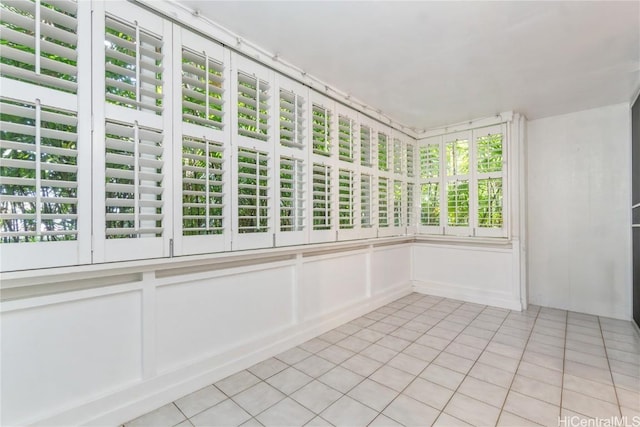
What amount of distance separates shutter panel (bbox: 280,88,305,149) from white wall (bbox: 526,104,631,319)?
3.33 metres

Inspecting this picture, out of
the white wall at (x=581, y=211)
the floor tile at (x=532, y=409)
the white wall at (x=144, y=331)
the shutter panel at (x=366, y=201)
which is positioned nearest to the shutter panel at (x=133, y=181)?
the white wall at (x=144, y=331)

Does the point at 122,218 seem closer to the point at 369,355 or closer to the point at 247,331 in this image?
the point at 247,331

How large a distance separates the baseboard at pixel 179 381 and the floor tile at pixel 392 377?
82 cm

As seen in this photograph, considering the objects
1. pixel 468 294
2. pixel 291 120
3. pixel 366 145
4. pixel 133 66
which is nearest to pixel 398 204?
pixel 366 145

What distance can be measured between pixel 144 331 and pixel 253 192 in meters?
1.20

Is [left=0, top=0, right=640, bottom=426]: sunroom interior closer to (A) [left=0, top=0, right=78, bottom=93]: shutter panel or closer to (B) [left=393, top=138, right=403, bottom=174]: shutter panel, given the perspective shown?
(A) [left=0, top=0, right=78, bottom=93]: shutter panel

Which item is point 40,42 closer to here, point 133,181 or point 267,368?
point 133,181

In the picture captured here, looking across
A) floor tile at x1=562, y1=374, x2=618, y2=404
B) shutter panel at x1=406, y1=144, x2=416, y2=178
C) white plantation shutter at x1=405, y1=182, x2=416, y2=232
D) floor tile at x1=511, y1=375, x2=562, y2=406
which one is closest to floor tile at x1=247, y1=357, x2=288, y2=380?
floor tile at x1=511, y1=375, x2=562, y2=406

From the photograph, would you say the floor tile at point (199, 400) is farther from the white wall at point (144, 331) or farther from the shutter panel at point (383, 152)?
the shutter panel at point (383, 152)

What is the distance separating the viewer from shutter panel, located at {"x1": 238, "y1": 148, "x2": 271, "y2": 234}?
7.43ft

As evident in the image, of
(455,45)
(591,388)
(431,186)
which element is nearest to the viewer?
(591,388)

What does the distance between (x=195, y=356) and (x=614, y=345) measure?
369 cm

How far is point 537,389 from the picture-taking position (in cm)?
204

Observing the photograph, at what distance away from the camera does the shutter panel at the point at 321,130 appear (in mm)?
2939
